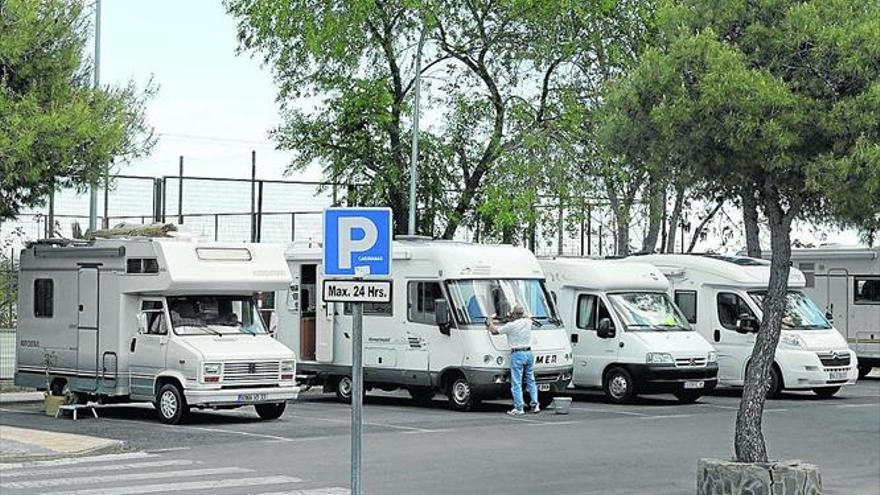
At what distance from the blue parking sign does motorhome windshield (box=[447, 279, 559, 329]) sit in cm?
1463

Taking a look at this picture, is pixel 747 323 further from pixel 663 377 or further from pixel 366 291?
pixel 366 291

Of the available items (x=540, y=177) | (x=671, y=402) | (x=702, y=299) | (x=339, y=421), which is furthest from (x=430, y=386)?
(x=540, y=177)

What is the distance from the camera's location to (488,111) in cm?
3888

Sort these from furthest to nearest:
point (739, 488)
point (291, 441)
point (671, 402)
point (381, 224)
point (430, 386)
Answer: point (671, 402)
point (430, 386)
point (291, 441)
point (739, 488)
point (381, 224)

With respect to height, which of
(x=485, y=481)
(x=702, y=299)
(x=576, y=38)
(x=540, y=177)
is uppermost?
(x=576, y=38)

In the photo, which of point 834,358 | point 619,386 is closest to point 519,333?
point 619,386

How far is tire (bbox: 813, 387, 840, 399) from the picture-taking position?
98.3ft

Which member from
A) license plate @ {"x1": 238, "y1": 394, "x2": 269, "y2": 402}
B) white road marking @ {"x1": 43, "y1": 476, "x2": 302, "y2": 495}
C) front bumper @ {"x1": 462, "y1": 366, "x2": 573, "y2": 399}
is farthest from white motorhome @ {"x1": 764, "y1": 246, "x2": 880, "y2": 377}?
white road marking @ {"x1": 43, "y1": 476, "x2": 302, "y2": 495}

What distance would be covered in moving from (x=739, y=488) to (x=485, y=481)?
12.1 ft

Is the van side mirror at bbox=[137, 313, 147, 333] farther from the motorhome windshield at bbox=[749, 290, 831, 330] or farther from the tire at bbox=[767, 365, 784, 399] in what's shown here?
the tire at bbox=[767, 365, 784, 399]

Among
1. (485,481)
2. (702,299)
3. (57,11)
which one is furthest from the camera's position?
(702,299)

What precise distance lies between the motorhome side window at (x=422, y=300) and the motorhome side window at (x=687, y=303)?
273 inches

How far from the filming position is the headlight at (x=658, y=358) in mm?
27719

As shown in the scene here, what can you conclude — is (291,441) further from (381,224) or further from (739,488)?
Result: (381,224)
